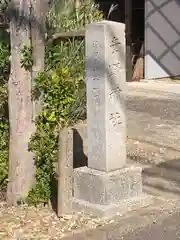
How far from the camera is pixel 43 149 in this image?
6562 millimetres

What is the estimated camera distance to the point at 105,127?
616 centimetres

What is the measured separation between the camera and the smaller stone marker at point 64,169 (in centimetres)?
615

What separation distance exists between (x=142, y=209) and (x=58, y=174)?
963mm

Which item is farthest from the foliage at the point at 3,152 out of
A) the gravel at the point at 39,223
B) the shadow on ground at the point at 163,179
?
the shadow on ground at the point at 163,179

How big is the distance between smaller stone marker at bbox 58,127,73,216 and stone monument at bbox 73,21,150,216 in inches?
7.1

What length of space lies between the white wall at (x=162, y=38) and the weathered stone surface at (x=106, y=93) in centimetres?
1099

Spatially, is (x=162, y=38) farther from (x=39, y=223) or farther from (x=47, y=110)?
(x=39, y=223)

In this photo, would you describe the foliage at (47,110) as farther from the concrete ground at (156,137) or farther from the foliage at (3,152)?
the concrete ground at (156,137)

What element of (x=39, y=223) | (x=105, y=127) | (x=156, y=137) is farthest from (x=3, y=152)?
(x=156, y=137)

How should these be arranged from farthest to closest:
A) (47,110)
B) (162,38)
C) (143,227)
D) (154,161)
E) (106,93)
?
(162,38) → (154,161) → (47,110) → (106,93) → (143,227)

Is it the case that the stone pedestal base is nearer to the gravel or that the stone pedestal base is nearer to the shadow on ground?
the gravel

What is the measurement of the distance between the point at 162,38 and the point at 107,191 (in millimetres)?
11671

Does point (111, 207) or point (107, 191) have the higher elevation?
point (107, 191)

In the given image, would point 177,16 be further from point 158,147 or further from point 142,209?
point 142,209
